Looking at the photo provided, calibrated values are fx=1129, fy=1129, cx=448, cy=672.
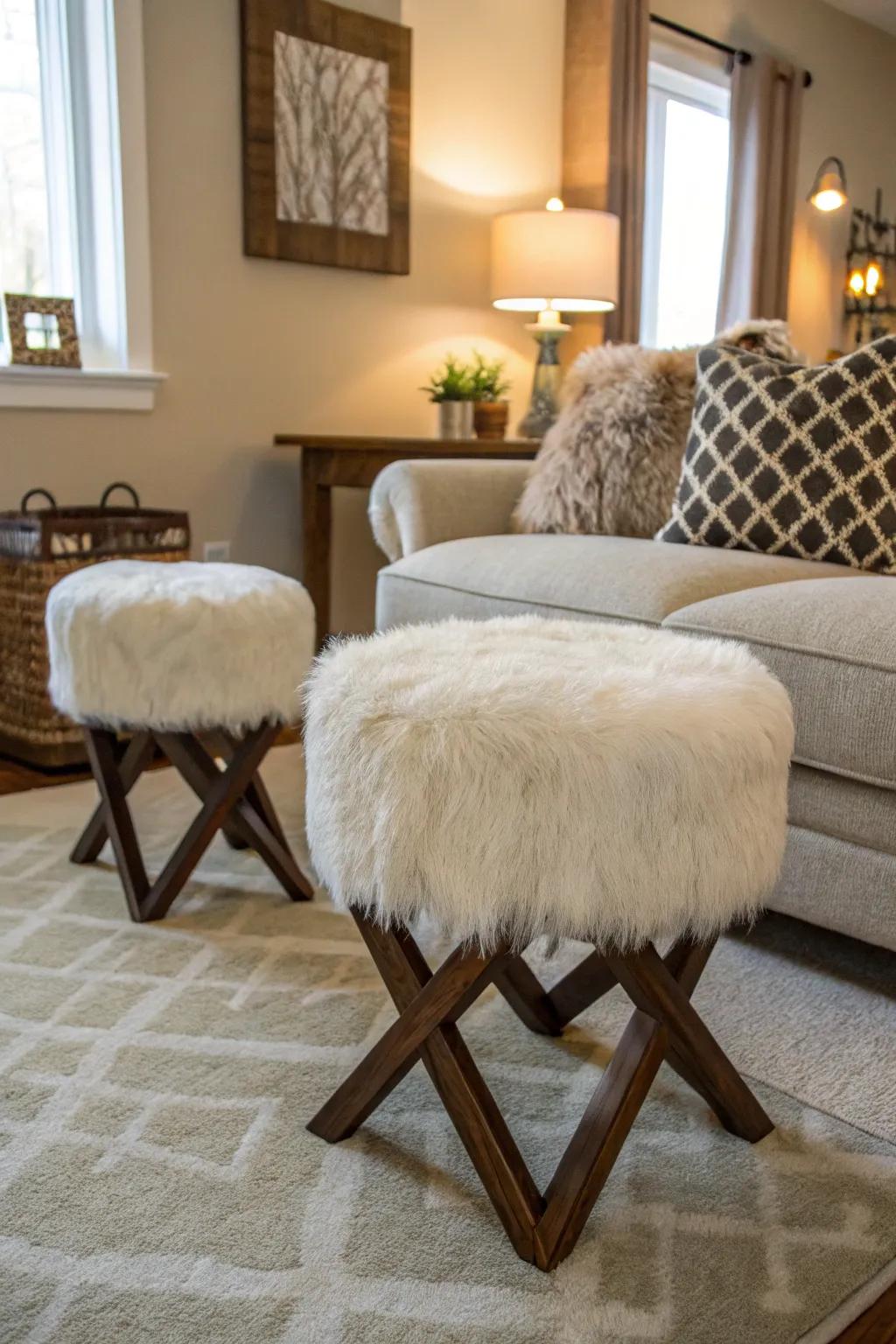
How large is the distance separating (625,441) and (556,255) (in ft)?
3.99

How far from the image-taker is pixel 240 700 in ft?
5.46

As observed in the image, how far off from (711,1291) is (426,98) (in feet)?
10.9

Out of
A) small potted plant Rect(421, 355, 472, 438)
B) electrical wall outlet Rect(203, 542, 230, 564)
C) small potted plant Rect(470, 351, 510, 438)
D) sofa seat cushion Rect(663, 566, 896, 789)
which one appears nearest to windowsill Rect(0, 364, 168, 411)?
electrical wall outlet Rect(203, 542, 230, 564)

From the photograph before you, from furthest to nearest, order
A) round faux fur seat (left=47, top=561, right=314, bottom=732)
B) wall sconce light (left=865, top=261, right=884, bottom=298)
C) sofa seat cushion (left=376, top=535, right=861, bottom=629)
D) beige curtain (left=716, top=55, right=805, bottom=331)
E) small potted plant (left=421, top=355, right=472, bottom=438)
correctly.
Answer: wall sconce light (left=865, top=261, right=884, bottom=298) → beige curtain (left=716, top=55, right=805, bottom=331) → small potted plant (left=421, top=355, right=472, bottom=438) → sofa seat cushion (left=376, top=535, right=861, bottom=629) → round faux fur seat (left=47, top=561, right=314, bottom=732)

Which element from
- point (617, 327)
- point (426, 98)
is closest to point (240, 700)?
point (426, 98)

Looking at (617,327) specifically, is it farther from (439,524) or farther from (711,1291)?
(711,1291)

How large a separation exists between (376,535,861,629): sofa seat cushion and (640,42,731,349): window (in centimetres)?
244

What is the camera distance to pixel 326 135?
312cm

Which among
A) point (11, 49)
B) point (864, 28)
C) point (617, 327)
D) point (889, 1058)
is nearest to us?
point (889, 1058)

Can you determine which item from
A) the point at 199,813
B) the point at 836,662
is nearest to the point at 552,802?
the point at 836,662

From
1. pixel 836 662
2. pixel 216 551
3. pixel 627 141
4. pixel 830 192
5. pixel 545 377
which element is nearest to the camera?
pixel 836 662

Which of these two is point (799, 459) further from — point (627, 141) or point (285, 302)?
point (627, 141)

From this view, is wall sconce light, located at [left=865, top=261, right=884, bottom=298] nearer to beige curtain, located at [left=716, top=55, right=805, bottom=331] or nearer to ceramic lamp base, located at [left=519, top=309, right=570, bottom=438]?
beige curtain, located at [left=716, top=55, right=805, bottom=331]

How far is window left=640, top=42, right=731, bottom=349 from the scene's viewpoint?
173 inches
